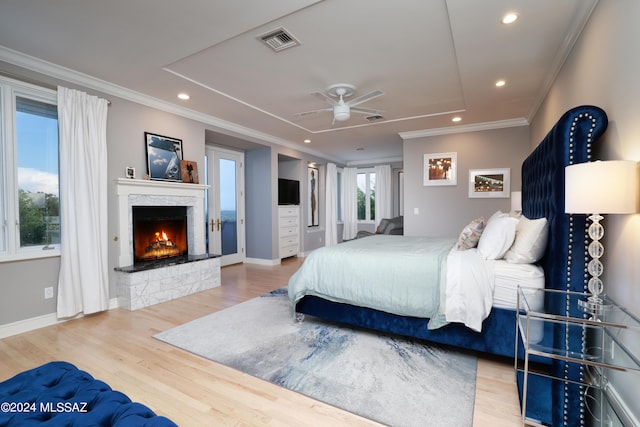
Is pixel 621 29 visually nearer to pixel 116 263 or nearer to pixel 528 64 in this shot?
pixel 528 64

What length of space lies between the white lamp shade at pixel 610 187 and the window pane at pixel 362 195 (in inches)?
291

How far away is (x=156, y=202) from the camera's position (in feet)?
13.2

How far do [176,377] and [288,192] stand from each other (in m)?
5.03

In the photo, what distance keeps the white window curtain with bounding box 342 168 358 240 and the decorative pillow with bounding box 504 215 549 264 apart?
6.53 m

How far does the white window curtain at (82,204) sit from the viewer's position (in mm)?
3100

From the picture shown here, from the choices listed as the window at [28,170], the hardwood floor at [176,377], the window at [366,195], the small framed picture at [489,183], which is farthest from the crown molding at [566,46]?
the window at [366,195]

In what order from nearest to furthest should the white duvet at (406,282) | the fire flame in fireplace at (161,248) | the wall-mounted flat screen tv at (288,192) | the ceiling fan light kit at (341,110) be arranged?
the white duvet at (406,282) → the ceiling fan light kit at (341,110) → the fire flame in fireplace at (161,248) → the wall-mounted flat screen tv at (288,192)

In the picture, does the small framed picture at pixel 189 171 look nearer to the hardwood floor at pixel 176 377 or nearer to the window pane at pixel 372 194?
the hardwood floor at pixel 176 377

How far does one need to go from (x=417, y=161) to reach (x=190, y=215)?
413cm

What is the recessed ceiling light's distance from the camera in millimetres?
2209

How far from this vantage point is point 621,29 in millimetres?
1658

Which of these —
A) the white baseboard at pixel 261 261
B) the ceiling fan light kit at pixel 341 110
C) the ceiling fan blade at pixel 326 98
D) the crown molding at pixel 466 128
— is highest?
the crown molding at pixel 466 128

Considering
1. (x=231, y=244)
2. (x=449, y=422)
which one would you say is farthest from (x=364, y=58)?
(x=231, y=244)

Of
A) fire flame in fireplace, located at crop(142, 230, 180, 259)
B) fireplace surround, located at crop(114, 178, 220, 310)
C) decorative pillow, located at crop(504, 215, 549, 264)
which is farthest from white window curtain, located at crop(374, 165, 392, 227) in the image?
decorative pillow, located at crop(504, 215, 549, 264)
